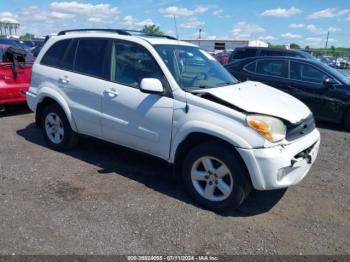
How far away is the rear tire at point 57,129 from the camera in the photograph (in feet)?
17.3

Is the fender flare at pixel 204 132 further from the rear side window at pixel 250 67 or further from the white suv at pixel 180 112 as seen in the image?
the rear side window at pixel 250 67

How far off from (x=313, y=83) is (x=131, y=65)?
498cm

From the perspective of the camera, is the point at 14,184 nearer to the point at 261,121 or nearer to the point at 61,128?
the point at 61,128

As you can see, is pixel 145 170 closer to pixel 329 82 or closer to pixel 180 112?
pixel 180 112

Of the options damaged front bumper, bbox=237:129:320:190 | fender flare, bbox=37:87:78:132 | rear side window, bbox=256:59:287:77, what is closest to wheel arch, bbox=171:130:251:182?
damaged front bumper, bbox=237:129:320:190

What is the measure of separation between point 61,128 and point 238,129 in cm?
309

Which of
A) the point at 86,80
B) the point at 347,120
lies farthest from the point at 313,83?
the point at 86,80

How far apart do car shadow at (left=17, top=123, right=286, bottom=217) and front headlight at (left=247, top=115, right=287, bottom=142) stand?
943 mm

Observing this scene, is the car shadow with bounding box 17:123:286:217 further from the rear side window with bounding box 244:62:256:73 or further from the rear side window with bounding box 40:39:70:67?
the rear side window with bounding box 244:62:256:73

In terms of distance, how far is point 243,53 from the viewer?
14008 mm

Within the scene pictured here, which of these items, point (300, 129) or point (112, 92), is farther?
point (112, 92)

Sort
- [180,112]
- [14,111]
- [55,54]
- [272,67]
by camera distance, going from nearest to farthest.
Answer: [180,112] < [55,54] < [14,111] < [272,67]

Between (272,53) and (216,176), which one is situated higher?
(272,53)

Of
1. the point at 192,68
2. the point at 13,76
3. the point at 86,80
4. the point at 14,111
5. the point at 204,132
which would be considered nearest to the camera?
the point at 204,132
